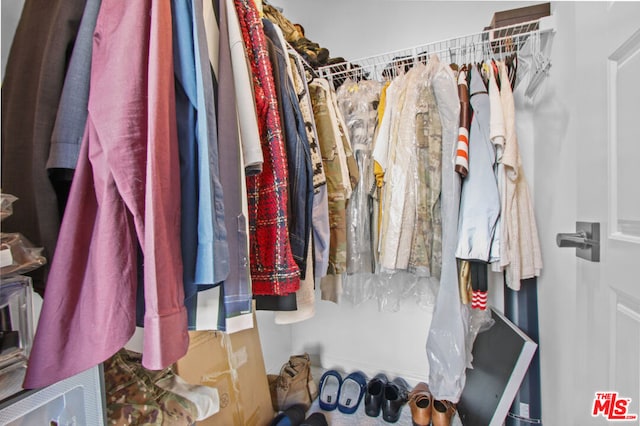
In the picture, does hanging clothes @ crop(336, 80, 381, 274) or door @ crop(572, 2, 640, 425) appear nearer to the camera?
door @ crop(572, 2, 640, 425)

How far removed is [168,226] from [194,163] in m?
0.13

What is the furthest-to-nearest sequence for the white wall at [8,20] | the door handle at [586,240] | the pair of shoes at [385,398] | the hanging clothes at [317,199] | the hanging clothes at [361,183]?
the pair of shoes at [385,398], the hanging clothes at [361,183], the hanging clothes at [317,199], the door handle at [586,240], the white wall at [8,20]

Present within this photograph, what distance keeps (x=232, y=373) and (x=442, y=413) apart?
3.05ft

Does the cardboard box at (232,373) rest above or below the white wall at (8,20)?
below

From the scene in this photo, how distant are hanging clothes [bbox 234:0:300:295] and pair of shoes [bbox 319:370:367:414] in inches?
41.7

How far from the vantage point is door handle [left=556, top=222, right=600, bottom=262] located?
0.61m

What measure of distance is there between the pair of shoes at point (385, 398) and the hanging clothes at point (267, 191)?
3.45 ft

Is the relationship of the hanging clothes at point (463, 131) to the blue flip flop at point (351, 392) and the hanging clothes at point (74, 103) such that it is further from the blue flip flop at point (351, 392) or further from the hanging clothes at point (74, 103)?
the blue flip flop at point (351, 392)

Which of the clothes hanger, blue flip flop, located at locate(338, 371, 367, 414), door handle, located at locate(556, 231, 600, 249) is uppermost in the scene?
the clothes hanger

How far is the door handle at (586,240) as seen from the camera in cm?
61

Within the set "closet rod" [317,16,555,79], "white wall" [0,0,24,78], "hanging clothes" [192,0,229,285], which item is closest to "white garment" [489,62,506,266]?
"closet rod" [317,16,555,79]

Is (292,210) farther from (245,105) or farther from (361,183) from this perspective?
(361,183)

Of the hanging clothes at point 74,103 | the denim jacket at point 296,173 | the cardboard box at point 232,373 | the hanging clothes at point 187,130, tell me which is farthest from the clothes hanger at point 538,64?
the cardboard box at point 232,373

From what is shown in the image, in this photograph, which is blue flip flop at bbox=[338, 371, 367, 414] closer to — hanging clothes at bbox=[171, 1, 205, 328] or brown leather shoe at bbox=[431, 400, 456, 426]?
brown leather shoe at bbox=[431, 400, 456, 426]
